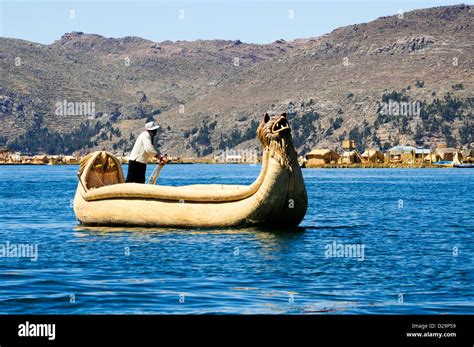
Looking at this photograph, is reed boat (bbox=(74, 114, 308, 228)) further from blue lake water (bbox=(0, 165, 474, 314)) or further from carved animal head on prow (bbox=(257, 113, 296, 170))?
blue lake water (bbox=(0, 165, 474, 314))

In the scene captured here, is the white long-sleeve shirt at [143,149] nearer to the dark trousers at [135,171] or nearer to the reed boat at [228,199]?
the dark trousers at [135,171]

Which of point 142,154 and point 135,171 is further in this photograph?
point 135,171

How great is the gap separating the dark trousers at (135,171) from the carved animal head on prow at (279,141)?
155 inches

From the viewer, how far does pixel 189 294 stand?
57.3 feet

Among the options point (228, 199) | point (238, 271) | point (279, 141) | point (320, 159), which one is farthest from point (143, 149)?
point (320, 159)

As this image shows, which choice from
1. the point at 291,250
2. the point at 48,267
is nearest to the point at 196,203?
the point at 291,250

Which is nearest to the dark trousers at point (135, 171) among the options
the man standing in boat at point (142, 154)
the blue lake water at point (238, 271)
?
the man standing in boat at point (142, 154)

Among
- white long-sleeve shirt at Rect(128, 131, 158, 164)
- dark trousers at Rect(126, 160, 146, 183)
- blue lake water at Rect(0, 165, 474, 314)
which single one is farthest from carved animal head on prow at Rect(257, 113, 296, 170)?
dark trousers at Rect(126, 160, 146, 183)

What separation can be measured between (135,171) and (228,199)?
3190 mm

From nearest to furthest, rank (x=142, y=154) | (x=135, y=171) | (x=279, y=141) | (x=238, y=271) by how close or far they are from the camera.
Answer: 1. (x=238, y=271)
2. (x=279, y=141)
3. (x=142, y=154)
4. (x=135, y=171)

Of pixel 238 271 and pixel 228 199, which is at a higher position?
pixel 228 199

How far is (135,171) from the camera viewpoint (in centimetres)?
2795

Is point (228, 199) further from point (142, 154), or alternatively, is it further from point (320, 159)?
point (320, 159)
